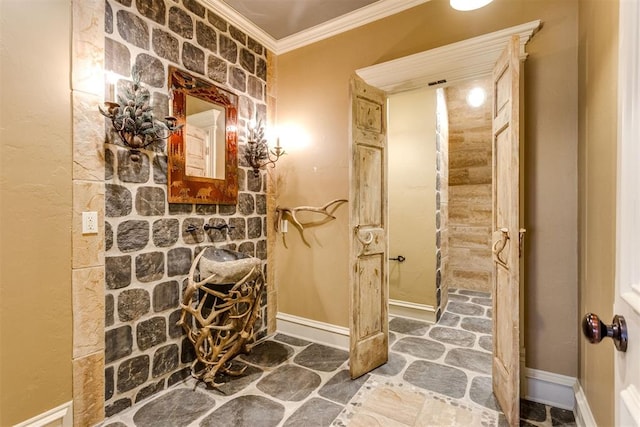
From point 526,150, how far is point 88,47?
2.78 m

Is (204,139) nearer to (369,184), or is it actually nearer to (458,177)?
(369,184)

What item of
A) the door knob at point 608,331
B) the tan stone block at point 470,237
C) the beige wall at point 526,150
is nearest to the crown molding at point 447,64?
the beige wall at point 526,150

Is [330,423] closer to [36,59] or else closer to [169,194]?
[169,194]

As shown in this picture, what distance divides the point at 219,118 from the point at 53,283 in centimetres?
159

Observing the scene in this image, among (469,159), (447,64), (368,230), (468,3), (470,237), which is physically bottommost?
(470,237)

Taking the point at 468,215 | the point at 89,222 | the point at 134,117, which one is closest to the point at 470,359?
the point at 468,215

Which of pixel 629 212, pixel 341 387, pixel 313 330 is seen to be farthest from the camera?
pixel 313 330

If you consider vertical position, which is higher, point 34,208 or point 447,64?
point 447,64

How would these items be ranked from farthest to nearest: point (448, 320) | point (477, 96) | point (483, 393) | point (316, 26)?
point (477, 96), point (448, 320), point (316, 26), point (483, 393)

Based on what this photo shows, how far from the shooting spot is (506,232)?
1717 millimetres

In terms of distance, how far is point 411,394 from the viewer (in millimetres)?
1967

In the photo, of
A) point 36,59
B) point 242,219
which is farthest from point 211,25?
point 242,219

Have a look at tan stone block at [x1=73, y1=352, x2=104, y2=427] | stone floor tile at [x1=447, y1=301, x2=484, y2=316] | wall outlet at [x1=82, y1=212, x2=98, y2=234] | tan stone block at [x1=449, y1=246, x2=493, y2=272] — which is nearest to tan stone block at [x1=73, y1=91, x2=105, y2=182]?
wall outlet at [x1=82, y1=212, x2=98, y2=234]

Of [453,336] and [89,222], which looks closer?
[89,222]
